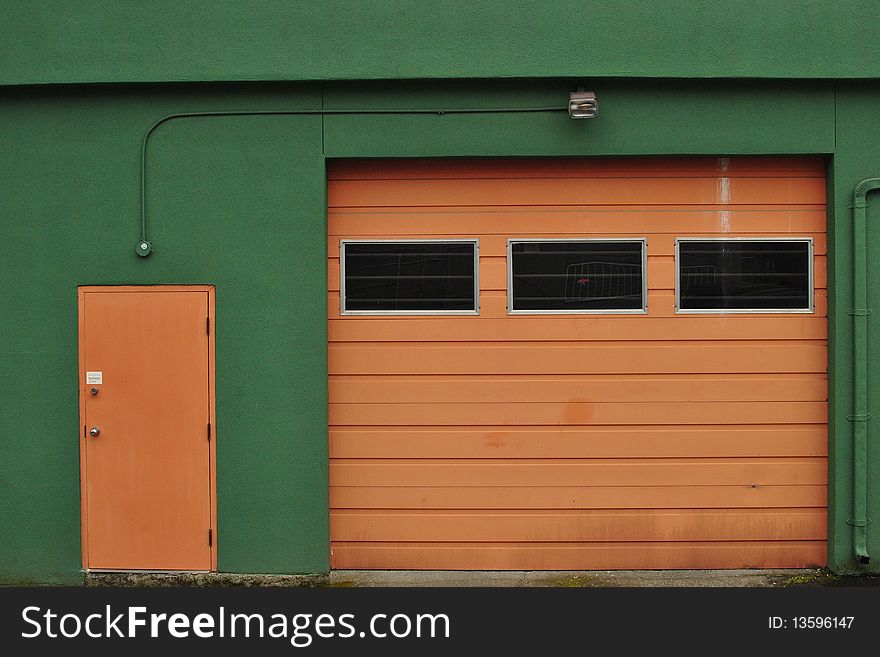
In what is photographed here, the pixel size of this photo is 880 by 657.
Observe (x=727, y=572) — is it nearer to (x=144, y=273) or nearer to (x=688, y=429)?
(x=688, y=429)

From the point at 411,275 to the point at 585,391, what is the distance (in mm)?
1470

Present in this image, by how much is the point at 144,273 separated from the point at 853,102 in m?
4.97

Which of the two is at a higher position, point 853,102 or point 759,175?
point 853,102

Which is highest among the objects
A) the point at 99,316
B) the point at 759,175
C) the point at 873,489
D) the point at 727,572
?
the point at 759,175

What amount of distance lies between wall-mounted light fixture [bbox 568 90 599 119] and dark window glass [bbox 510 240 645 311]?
887mm

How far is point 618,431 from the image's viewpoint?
609cm

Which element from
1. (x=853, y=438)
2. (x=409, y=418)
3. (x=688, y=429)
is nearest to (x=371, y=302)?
(x=409, y=418)

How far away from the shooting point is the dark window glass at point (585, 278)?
609cm

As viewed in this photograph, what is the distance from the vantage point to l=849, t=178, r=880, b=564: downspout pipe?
584 centimetres

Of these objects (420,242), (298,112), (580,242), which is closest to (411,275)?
(420,242)

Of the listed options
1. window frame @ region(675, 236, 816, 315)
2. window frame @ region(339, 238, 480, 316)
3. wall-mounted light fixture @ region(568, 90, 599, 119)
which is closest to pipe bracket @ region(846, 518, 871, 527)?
window frame @ region(675, 236, 816, 315)

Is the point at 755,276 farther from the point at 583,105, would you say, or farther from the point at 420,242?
the point at 420,242

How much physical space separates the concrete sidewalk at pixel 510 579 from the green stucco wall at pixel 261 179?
0.44 m

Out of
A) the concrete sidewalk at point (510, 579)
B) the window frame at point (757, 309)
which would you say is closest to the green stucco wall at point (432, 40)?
the window frame at point (757, 309)
